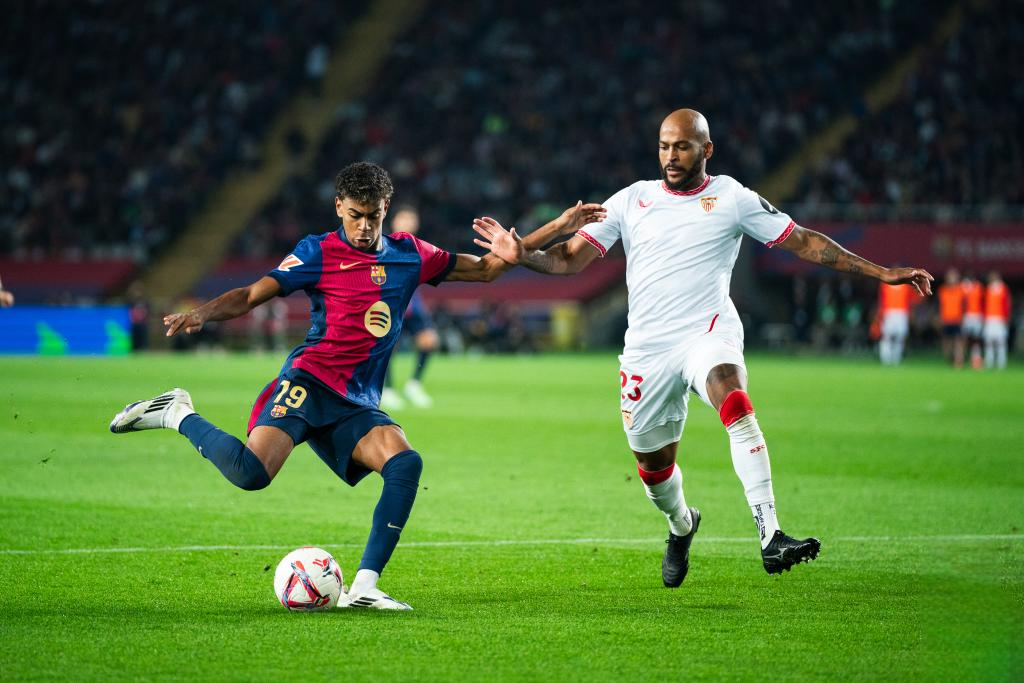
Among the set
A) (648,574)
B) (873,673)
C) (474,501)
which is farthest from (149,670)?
(474,501)

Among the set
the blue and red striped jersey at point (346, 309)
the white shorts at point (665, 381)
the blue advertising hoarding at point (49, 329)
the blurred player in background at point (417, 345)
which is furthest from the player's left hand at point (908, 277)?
the blue advertising hoarding at point (49, 329)

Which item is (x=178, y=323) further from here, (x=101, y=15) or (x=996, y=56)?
(x=101, y=15)

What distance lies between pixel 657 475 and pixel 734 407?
0.80 meters

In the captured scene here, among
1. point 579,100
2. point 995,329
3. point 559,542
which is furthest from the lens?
point 579,100

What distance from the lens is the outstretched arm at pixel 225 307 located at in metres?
6.56

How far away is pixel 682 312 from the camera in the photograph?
24.2 feet

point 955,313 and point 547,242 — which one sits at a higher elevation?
point 547,242

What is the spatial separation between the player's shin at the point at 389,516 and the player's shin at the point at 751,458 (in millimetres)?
1485

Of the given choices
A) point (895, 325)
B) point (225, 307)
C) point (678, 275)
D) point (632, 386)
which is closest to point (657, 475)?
point (632, 386)

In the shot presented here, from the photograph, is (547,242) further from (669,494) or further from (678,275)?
(669,494)

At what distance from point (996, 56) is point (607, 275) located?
11755 millimetres

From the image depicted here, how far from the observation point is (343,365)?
22.9 feet

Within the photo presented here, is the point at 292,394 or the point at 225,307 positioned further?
the point at 292,394

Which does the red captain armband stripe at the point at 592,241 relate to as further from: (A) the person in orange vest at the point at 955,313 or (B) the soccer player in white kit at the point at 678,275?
(A) the person in orange vest at the point at 955,313
